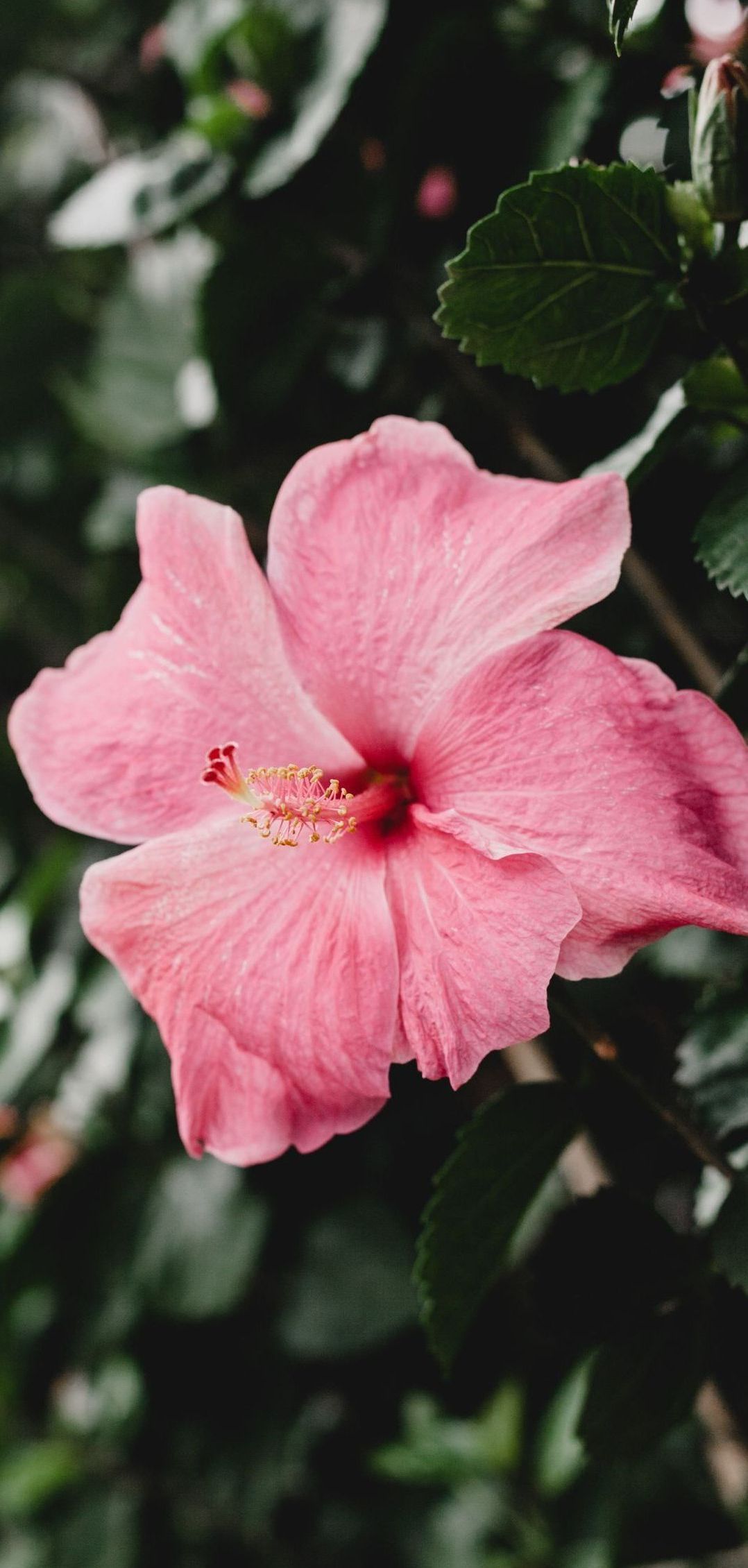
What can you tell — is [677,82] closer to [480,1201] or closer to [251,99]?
[251,99]

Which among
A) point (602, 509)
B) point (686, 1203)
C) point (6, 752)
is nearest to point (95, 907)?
point (602, 509)

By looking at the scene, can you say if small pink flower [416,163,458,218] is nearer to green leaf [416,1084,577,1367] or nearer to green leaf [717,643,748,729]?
green leaf [717,643,748,729]

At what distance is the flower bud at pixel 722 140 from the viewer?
0.43m

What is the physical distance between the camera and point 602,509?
17.0 inches

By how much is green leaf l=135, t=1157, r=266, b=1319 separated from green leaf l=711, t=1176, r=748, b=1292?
625mm

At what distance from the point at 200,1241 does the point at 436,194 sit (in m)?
0.90

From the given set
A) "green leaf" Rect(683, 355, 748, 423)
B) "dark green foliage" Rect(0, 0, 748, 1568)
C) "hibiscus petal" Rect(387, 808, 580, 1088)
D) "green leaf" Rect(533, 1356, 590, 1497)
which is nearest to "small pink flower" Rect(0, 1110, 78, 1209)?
"dark green foliage" Rect(0, 0, 748, 1568)

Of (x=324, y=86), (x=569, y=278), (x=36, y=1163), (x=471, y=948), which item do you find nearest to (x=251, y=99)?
(x=324, y=86)

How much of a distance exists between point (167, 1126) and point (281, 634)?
2.59ft

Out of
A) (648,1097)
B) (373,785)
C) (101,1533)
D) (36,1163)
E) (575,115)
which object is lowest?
(101,1533)

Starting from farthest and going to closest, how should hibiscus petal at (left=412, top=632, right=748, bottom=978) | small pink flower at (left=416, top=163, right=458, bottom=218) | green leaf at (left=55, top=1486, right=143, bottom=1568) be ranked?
green leaf at (left=55, top=1486, right=143, bottom=1568) < small pink flower at (left=416, top=163, right=458, bottom=218) < hibiscus petal at (left=412, top=632, right=748, bottom=978)

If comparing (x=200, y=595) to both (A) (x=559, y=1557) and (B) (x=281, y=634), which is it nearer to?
(B) (x=281, y=634)

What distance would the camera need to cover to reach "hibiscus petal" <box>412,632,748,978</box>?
40 cm

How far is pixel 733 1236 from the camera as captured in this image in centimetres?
51
